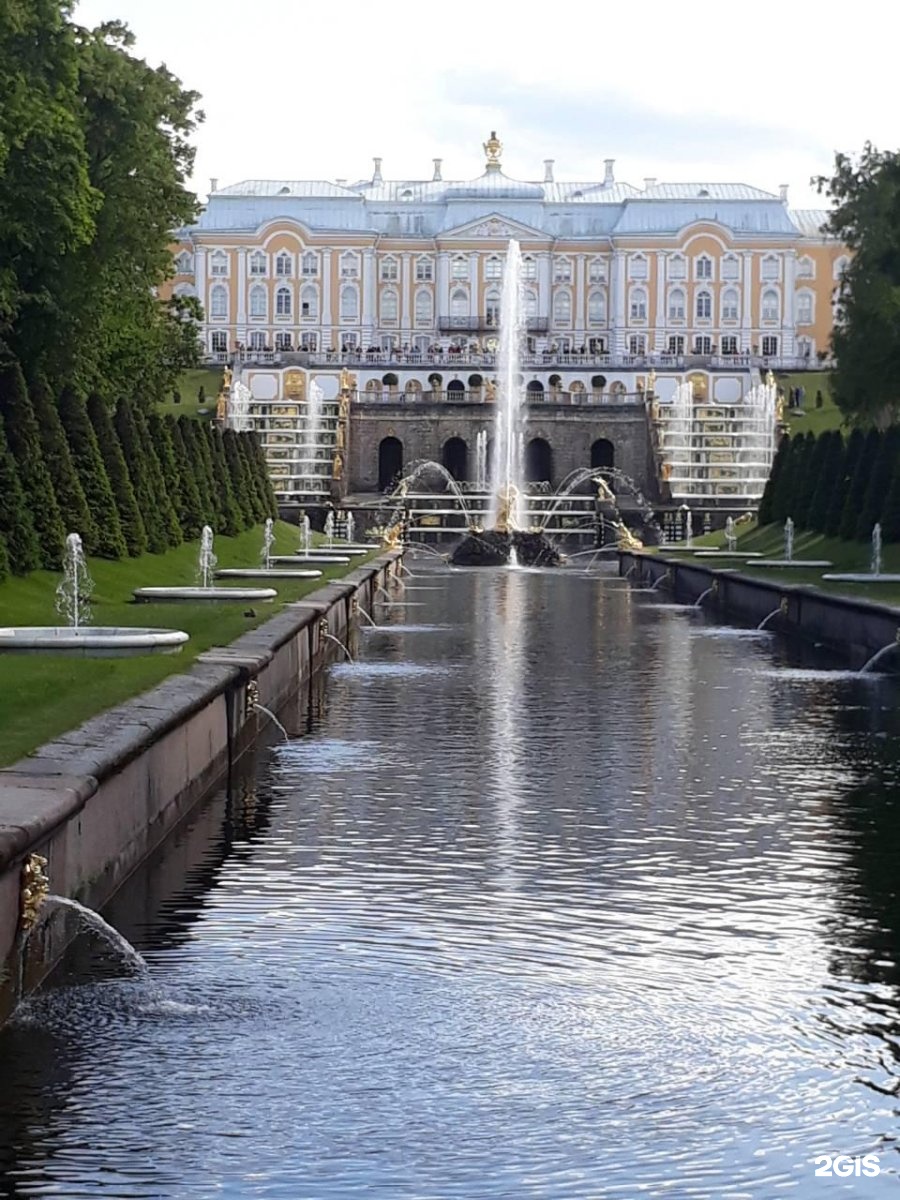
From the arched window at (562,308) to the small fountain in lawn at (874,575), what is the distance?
81597 mm

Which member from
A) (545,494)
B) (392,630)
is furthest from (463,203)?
(392,630)

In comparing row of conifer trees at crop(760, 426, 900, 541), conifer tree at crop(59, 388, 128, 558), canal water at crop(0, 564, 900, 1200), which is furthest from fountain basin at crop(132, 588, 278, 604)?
row of conifer trees at crop(760, 426, 900, 541)

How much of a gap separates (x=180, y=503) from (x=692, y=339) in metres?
83.5

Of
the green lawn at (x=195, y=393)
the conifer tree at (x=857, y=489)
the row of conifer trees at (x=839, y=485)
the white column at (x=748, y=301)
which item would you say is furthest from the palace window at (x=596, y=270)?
the conifer tree at (x=857, y=489)

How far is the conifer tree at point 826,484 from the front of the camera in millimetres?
40312

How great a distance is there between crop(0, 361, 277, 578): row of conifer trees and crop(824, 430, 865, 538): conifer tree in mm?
9969

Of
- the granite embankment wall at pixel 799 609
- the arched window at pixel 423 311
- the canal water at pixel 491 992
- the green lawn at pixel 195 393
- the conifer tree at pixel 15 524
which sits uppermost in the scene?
the arched window at pixel 423 311

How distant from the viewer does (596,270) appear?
116m

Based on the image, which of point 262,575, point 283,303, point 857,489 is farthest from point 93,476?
point 283,303

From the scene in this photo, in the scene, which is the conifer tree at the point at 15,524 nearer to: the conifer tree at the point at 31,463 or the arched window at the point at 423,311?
the conifer tree at the point at 31,463

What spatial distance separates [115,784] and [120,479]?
20.6 meters

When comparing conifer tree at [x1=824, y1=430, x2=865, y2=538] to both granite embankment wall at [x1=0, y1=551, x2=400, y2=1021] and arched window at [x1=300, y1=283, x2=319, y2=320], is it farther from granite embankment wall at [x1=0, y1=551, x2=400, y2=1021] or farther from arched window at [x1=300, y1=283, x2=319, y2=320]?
arched window at [x1=300, y1=283, x2=319, y2=320]

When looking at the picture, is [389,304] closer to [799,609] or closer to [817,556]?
[817,556]

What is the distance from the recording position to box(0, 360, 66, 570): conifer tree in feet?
78.0
